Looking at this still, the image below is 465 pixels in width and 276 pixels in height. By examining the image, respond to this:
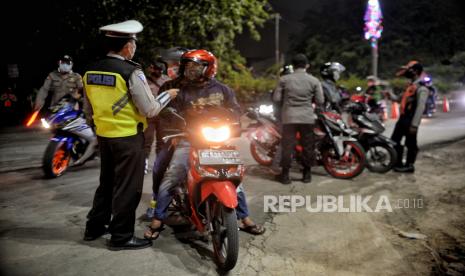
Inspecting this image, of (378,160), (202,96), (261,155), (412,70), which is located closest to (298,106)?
(261,155)

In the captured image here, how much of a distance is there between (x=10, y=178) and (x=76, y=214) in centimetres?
257

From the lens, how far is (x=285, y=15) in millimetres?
48531

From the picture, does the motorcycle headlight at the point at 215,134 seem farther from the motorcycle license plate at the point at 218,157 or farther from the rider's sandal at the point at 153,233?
the rider's sandal at the point at 153,233

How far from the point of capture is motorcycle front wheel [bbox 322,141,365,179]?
6.69 meters

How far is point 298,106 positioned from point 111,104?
333 cm

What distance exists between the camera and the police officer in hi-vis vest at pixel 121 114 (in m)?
3.71

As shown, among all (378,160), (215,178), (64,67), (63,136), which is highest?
(64,67)

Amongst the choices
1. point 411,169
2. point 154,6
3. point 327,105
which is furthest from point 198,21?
point 411,169

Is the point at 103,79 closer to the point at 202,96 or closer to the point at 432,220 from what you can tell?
the point at 202,96

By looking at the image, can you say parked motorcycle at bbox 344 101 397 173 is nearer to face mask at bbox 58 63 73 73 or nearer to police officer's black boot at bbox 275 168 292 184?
police officer's black boot at bbox 275 168 292 184

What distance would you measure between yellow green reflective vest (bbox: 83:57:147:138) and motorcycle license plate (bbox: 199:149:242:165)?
2.27 ft

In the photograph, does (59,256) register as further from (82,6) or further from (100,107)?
(82,6)

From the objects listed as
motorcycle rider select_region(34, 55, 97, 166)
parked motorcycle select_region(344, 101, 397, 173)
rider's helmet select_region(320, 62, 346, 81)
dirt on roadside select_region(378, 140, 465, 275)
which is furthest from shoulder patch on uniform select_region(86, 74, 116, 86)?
parked motorcycle select_region(344, 101, 397, 173)

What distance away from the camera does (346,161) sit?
22.4 ft
